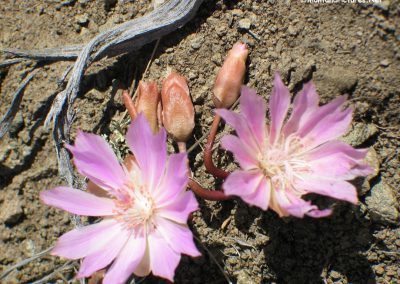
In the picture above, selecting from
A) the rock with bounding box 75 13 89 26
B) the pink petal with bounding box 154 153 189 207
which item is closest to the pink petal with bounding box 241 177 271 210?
the pink petal with bounding box 154 153 189 207

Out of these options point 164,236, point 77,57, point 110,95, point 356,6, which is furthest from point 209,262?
point 356,6

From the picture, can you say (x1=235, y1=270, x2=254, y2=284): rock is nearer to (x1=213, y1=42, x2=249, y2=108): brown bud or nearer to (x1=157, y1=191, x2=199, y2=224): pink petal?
(x1=157, y1=191, x2=199, y2=224): pink petal

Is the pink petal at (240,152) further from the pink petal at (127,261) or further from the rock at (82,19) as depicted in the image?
the rock at (82,19)

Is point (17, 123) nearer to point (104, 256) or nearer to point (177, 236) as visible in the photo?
point (104, 256)

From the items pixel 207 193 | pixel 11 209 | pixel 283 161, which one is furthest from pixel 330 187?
pixel 11 209

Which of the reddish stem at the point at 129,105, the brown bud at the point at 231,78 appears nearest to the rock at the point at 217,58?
the brown bud at the point at 231,78
